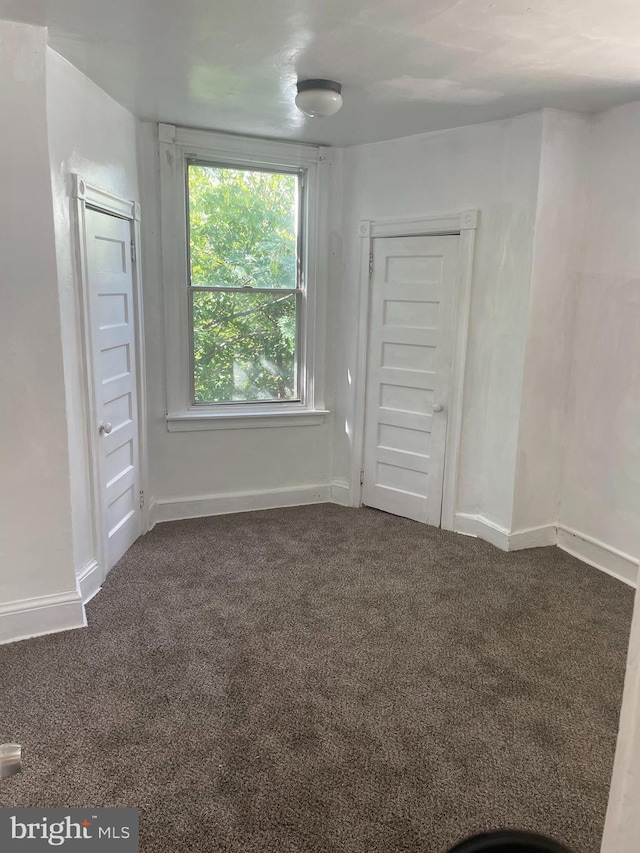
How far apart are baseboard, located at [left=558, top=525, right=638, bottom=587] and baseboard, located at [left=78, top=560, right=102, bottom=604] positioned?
282 centimetres

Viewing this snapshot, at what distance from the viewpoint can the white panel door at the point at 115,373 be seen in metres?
3.16

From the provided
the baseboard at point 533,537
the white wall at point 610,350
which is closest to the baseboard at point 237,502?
the baseboard at point 533,537

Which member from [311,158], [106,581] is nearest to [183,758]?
[106,581]

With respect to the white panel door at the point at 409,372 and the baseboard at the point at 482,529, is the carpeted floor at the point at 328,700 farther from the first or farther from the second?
the white panel door at the point at 409,372

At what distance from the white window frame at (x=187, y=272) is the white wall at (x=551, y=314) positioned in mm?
1515

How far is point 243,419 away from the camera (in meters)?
4.30

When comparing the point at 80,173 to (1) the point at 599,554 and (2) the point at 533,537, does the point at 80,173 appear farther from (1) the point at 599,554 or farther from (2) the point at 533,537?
(1) the point at 599,554

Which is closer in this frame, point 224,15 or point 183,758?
point 183,758

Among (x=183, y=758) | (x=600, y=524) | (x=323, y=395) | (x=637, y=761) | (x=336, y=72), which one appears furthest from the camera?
(x=323, y=395)

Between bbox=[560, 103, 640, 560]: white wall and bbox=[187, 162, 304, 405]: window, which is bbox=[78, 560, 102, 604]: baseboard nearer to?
bbox=[187, 162, 304, 405]: window

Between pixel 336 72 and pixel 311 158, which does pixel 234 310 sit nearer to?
pixel 311 158

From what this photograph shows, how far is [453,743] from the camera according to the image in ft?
7.16

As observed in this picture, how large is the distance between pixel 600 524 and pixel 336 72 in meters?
2.87

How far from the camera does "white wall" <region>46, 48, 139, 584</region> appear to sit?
105 inches
